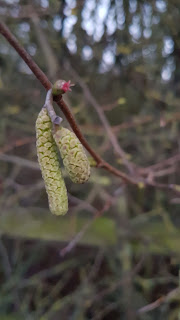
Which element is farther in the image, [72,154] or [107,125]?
[107,125]

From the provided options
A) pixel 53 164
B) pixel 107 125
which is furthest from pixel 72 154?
pixel 107 125

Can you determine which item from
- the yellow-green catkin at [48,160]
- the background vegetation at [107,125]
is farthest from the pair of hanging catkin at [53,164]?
the background vegetation at [107,125]

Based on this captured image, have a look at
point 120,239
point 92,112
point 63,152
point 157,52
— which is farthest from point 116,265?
point 63,152

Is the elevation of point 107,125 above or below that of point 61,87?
above

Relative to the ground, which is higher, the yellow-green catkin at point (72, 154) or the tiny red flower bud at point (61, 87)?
the tiny red flower bud at point (61, 87)

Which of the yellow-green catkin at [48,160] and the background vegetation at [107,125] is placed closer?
the yellow-green catkin at [48,160]

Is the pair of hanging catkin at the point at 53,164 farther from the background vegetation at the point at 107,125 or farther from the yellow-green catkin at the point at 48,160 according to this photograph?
the background vegetation at the point at 107,125

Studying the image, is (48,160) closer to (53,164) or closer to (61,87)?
(53,164)
